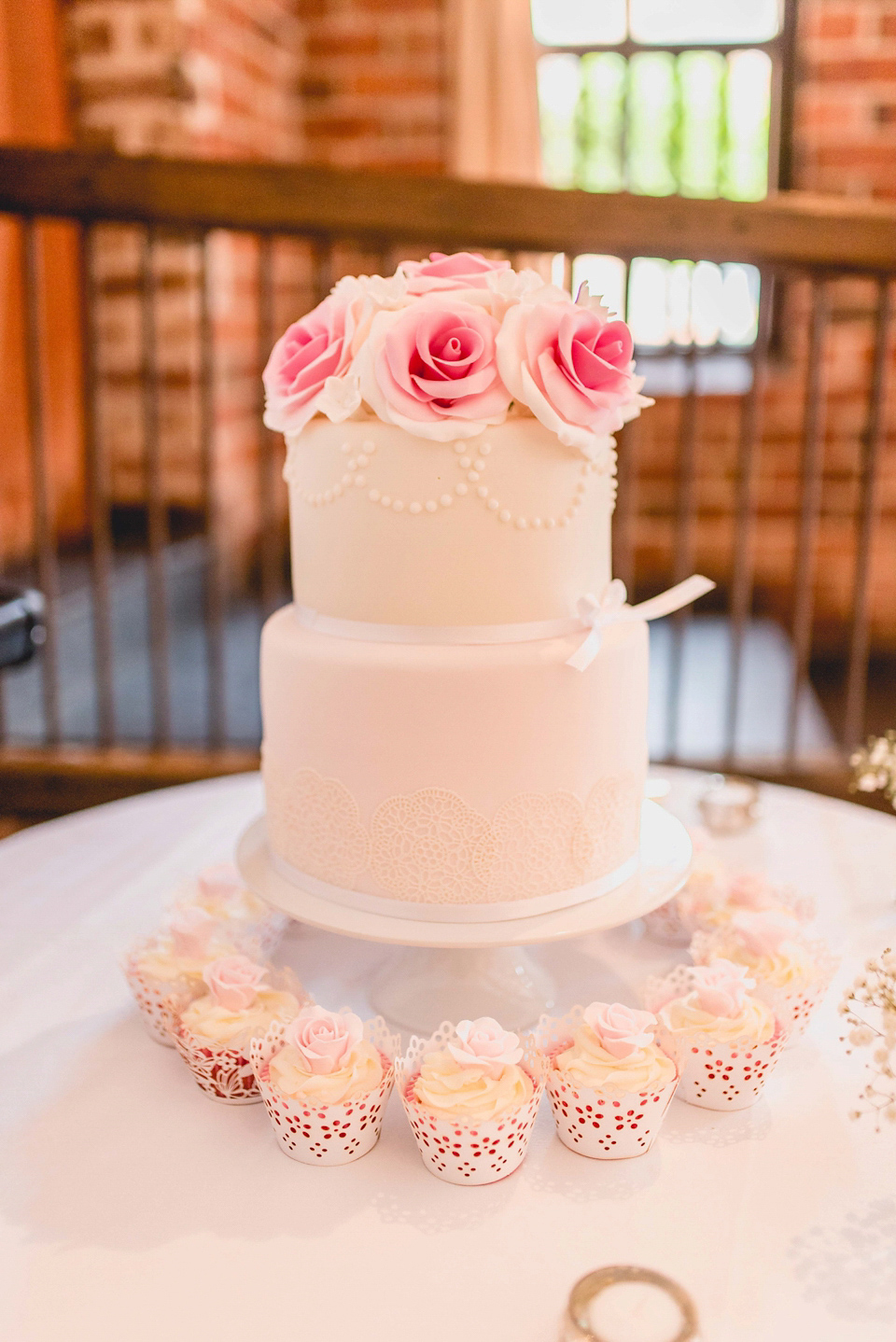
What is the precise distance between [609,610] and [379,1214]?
44 centimetres

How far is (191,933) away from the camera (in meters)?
0.86

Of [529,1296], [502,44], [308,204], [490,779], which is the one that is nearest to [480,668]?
[490,779]

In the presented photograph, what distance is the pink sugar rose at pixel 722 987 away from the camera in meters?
0.76

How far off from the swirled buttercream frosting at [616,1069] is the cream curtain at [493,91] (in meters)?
2.78

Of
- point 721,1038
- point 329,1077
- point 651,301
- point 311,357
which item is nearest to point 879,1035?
point 721,1038

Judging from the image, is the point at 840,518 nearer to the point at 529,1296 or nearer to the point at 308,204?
the point at 308,204

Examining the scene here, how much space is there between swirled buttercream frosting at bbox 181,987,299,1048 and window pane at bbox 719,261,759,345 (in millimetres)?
3536

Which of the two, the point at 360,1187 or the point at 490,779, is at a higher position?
the point at 490,779

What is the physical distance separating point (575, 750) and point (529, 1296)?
35cm

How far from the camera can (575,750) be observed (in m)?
0.80

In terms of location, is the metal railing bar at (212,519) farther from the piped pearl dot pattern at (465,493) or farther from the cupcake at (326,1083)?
the cupcake at (326,1083)

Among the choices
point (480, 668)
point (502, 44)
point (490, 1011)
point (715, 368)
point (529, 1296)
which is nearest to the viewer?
point (529, 1296)

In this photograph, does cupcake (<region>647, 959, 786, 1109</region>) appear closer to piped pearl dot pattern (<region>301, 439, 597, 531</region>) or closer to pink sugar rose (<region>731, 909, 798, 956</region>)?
pink sugar rose (<region>731, 909, 798, 956</region>)

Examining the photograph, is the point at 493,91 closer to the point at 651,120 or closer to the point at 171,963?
the point at 651,120
